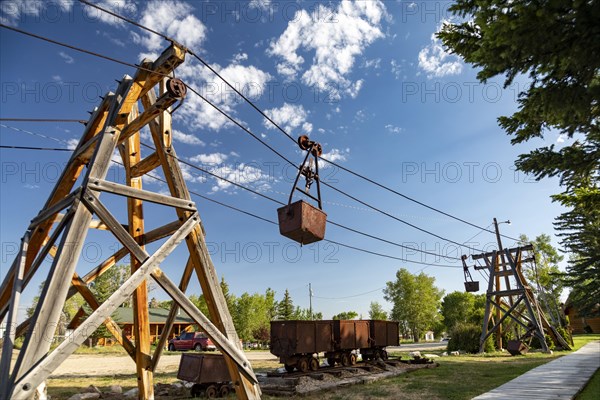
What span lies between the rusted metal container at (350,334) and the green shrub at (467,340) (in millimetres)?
10852

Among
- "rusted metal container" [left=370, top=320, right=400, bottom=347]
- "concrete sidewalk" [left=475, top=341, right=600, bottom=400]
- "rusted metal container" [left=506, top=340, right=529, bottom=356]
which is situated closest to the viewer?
"concrete sidewalk" [left=475, top=341, right=600, bottom=400]

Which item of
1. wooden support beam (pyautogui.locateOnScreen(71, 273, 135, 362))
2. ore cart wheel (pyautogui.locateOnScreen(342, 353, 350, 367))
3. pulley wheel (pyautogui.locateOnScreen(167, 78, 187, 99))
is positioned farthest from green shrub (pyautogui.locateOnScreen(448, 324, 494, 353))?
pulley wheel (pyautogui.locateOnScreen(167, 78, 187, 99))

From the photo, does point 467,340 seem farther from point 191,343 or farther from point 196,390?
point 191,343

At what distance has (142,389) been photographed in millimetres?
7215

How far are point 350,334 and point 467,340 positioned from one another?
12.8m

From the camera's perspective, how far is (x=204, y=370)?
10.8 m

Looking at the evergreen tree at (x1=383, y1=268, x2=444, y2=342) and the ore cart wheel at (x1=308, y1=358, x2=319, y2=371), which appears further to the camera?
the evergreen tree at (x1=383, y1=268, x2=444, y2=342)

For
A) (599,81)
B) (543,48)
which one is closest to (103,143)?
(543,48)

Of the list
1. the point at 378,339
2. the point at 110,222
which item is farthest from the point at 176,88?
the point at 378,339

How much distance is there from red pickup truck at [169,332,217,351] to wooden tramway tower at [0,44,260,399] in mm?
27404

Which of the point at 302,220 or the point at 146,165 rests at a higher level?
the point at 146,165

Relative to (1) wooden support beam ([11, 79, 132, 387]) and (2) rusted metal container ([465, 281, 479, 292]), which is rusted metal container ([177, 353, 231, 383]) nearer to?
(1) wooden support beam ([11, 79, 132, 387])

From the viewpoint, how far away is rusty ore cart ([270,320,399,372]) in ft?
47.0

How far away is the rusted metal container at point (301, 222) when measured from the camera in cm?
677
